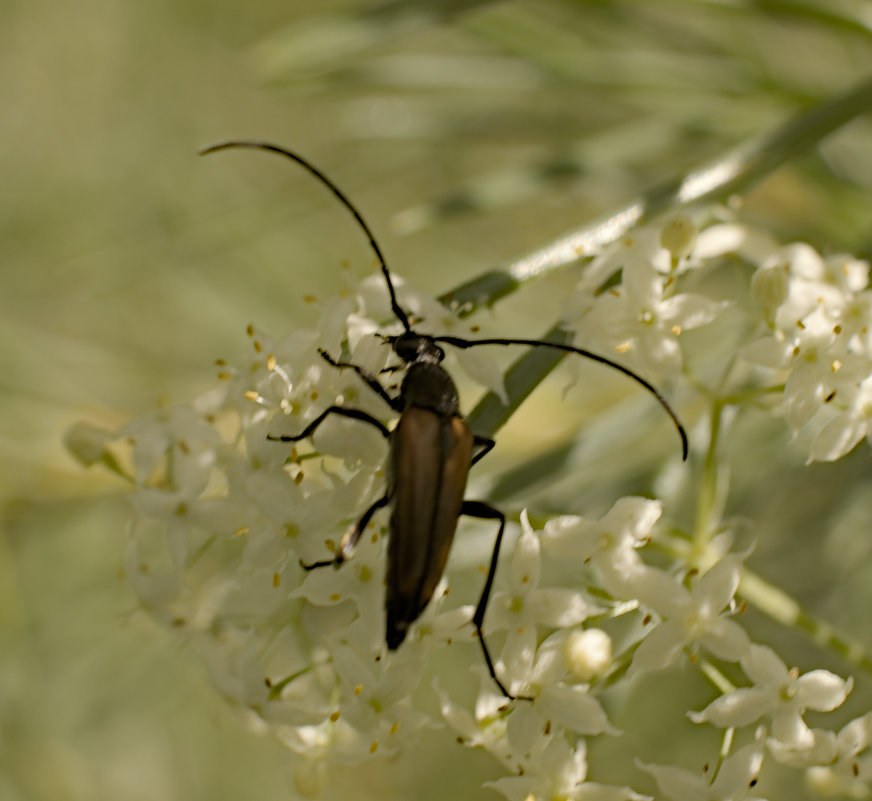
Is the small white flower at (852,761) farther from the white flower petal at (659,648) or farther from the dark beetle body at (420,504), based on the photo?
the dark beetle body at (420,504)

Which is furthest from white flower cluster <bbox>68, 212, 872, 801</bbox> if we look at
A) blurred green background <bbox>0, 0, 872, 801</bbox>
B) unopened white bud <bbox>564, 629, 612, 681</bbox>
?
blurred green background <bbox>0, 0, 872, 801</bbox>

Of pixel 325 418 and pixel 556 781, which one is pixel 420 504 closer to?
pixel 325 418

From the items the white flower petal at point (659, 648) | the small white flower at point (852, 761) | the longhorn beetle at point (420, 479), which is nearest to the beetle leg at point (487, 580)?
the longhorn beetle at point (420, 479)

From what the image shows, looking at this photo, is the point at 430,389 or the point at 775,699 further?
the point at 430,389

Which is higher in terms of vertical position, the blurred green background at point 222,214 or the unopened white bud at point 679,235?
the unopened white bud at point 679,235

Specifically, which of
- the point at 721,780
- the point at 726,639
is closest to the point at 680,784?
the point at 721,780

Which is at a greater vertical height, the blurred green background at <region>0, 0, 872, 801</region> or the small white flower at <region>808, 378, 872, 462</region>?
the small white flower at <region>808, 378, 872, 462</region>

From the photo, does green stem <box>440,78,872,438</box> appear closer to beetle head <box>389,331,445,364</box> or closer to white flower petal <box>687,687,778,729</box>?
beetle head <box>389,331,445,364</box>
